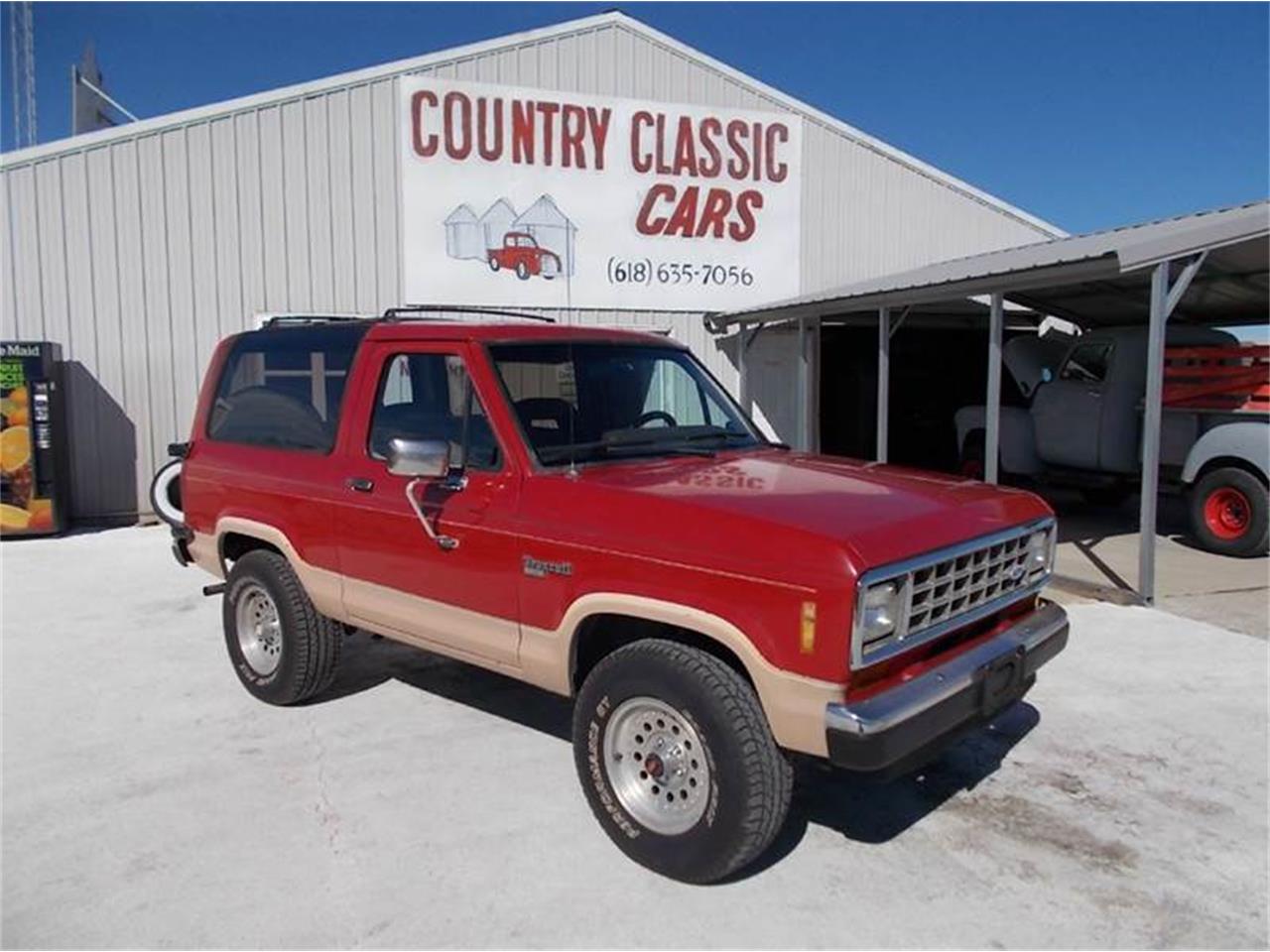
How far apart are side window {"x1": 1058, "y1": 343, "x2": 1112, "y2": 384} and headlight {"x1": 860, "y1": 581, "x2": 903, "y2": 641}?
858cm

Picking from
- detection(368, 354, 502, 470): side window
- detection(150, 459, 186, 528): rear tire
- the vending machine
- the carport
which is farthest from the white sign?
detection(368, 354, 502, 470): side window

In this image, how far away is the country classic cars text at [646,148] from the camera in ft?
40.6

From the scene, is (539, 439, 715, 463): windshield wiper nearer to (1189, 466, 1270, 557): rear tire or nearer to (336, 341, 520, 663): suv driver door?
(336, 341, 520, 663): suv driver door

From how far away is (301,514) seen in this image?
4758mm

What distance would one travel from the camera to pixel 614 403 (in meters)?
4.34

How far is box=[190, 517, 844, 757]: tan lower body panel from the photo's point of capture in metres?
3.00

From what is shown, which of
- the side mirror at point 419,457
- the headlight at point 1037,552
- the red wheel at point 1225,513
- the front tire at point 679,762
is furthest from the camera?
the red wheel at point 1225,513

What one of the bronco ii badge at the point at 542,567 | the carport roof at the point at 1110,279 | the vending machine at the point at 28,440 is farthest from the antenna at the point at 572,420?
the vending machine at the point at 28,440

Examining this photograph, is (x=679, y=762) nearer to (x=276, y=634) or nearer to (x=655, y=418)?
(x=655, y=418)

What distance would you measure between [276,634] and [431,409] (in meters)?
1.70

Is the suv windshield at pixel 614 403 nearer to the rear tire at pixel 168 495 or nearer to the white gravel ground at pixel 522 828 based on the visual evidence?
the white gravel ground at pixel 522 828

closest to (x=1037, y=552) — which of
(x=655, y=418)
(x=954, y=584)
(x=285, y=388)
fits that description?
(x=954, y=584)

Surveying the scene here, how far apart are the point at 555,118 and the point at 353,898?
37.4 ft

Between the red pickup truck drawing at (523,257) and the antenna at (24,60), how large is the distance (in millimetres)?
17171
